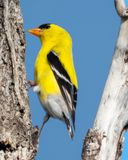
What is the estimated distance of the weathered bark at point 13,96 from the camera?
2.70m

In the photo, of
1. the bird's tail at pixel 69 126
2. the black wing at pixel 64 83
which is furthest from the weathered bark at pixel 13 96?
the black wing at pixel 64 83


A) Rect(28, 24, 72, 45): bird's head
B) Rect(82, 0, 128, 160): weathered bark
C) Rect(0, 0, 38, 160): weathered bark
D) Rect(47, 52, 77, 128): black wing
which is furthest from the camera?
Rect(28, 24, 72, 45): bird's head

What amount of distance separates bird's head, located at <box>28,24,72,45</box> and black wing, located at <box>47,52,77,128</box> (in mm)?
638

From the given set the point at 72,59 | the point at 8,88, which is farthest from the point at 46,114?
the point at 8,88

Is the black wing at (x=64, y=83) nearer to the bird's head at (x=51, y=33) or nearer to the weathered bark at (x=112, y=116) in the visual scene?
the bird's head at (x=51, y=33)

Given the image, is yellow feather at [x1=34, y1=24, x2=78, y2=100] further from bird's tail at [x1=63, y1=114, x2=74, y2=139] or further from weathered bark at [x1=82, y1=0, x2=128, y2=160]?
weathered bark at [x1=82, y1=0, x2=128, y2=160]

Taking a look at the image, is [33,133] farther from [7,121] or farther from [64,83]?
[64,83]

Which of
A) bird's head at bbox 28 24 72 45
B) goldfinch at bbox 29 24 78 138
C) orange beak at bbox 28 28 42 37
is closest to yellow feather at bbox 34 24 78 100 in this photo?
goldfinch at bbox 29 24 78 138

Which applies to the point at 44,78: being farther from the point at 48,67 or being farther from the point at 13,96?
the point at 13,96

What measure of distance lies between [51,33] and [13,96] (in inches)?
123

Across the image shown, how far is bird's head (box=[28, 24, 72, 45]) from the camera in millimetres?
5727

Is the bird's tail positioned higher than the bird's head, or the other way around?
the bird's head

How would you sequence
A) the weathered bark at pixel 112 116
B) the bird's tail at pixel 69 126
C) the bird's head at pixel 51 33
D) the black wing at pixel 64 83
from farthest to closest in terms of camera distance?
the bird's head at pixel 51 33
the black wing at pixel 64 83
the bird's tail at pixel 69 126
the weathered bark at pixel 112 116

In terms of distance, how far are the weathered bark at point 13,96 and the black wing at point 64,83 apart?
1.96 meters
